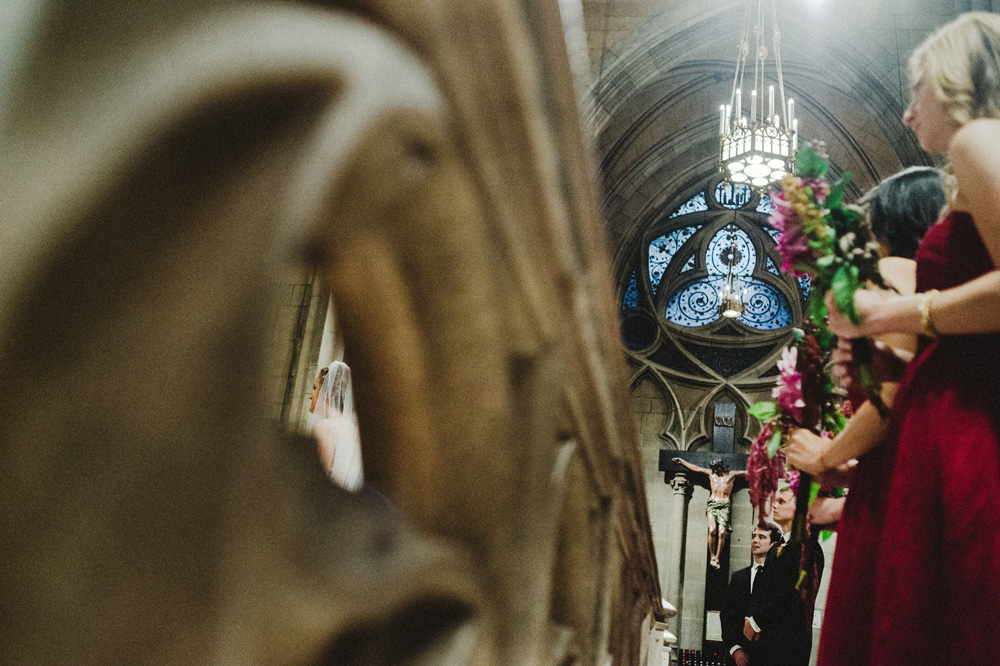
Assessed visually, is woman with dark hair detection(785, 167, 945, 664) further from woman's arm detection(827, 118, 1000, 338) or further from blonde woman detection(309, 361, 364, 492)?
blonde woman detection(309, 361, 364, 492)

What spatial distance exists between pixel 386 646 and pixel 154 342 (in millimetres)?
328

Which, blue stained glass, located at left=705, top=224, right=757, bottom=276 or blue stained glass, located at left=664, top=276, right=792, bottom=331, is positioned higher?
blue stained glass, located at left=705, top=224, right=757, bottom=276

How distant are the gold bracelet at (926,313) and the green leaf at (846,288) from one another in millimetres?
135

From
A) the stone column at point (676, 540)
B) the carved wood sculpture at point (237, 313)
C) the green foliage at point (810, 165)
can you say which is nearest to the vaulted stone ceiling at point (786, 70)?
the stone column at point (676, 540)

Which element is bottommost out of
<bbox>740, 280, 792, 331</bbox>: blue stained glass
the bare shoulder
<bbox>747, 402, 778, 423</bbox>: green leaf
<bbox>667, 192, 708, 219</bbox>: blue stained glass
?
<bbox>747, 402, 778, 423</bbox>: green leaf

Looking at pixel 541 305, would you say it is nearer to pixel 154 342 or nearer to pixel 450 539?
pixel 450 539

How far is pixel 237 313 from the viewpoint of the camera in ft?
1.14

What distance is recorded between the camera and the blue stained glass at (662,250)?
12984mm

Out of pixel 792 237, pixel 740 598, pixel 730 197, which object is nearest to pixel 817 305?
pixel 792 237

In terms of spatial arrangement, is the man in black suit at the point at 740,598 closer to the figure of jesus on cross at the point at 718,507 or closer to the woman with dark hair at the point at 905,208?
the woman with dark hair at the point at 905,208

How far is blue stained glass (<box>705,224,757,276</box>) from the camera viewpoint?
12828 millimetres

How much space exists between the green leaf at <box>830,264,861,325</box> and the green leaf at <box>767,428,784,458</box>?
0.60 metres

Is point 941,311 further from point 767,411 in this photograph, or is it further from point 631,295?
point 631,295

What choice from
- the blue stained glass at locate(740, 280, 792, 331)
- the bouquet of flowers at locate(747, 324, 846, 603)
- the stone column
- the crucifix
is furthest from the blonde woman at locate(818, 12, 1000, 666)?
the blue stained glass at locate(740, 280, 792, 331)
